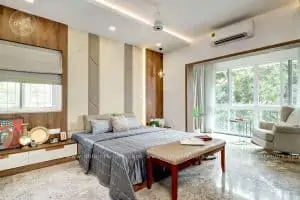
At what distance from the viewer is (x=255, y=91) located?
17.5 feet

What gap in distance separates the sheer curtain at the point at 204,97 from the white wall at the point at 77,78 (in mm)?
3785

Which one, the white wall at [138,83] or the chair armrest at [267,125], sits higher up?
the white wall at [138,83]

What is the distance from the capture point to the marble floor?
6.79 feet

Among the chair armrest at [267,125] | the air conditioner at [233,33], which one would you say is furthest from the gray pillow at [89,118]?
the chair armrest at [267,125]

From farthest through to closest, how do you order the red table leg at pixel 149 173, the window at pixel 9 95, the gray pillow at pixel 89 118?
the gray pillow at pixel 89 118
the window at pixel 9 95
the red table leg at pixel 149 173

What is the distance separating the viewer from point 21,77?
295 centimetres

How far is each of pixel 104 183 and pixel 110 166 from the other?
0.92 feet

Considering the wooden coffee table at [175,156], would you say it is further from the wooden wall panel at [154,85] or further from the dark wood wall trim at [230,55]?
the wooden wall panel at [154,85]

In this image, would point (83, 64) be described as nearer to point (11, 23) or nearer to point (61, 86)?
point (61, 86)

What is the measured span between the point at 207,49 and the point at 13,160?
13.9ft

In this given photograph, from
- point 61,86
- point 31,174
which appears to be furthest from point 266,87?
point 31,174

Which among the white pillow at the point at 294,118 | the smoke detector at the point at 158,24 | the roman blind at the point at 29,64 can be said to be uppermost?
the smoke detector at the point at 158,24

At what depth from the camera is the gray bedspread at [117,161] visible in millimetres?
2029

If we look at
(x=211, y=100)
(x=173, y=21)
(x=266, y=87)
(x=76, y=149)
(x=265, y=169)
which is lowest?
(x=265, y=169)
